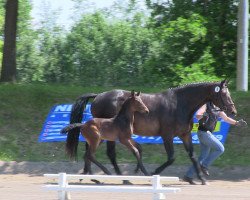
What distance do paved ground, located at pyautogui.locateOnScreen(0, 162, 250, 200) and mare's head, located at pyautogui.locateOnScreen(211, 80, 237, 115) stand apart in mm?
1576

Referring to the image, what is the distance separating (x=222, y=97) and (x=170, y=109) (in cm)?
115

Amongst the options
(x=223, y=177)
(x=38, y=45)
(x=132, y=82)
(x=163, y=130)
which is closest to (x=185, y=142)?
(x=163, y=130)

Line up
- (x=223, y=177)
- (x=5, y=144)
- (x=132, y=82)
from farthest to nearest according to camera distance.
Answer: (x=132, y=82) < (x=5, y=144) < (x=223, y=177)

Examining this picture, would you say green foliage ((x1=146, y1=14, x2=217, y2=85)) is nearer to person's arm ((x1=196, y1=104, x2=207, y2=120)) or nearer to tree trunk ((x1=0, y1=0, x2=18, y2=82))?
tree trunk ((x1=0, y1=0, x2=18, y2=82))

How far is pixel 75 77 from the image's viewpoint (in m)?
30.8

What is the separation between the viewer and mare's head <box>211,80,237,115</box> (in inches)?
555

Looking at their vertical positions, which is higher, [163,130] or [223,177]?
[163,130]

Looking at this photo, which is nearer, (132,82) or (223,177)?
(223,177)

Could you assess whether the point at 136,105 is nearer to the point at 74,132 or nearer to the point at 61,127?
the point at 74,132

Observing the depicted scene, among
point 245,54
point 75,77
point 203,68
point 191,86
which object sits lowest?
point 75,77

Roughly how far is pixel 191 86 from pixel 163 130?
3.56 feet

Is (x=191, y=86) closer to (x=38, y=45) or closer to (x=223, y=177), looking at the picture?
(x=223, y=177)

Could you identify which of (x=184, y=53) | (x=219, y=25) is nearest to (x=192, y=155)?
(x=184, y=53)

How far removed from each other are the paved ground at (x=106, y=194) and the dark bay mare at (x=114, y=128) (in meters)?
1.18
